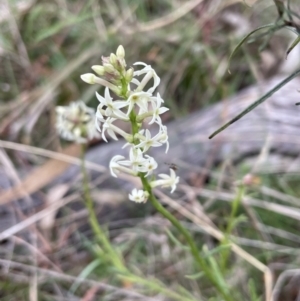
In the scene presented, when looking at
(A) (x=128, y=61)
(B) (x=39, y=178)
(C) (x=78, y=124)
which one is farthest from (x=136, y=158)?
(A) (x=128, y=61)

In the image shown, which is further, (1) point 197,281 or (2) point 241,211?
(2) point 241,211

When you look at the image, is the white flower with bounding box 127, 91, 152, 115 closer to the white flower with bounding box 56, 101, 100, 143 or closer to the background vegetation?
the white flower with bounding box 56, 101, 100, 143

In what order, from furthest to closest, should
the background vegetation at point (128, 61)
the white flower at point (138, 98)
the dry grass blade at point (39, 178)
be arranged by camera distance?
the dry grass blade at point (39, 178) < the background vegetation at point (128, 61) < the white flower at point (138, 98)

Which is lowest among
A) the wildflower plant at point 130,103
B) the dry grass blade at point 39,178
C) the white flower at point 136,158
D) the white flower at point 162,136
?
the dry grass blade at point 39,178

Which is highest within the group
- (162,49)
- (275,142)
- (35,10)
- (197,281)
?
(35,10)

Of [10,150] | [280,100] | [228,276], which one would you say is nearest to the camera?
[228,276]

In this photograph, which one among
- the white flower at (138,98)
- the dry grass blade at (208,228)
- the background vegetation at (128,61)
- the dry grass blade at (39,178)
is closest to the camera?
the white flower at (138,98)

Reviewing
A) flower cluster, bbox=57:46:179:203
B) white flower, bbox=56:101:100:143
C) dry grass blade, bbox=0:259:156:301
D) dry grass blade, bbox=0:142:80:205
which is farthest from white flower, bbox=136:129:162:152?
dry grass blade, bbox=0:142:80:205

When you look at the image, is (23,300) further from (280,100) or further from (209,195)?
(280,100)

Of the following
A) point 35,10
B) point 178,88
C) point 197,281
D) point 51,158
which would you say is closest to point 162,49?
point 178,88

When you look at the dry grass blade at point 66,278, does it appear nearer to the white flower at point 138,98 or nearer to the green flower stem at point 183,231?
the green flower stem at point 183,231

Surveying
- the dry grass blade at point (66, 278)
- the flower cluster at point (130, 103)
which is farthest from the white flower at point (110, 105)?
→ the dry grass blade at point (66, 278)
